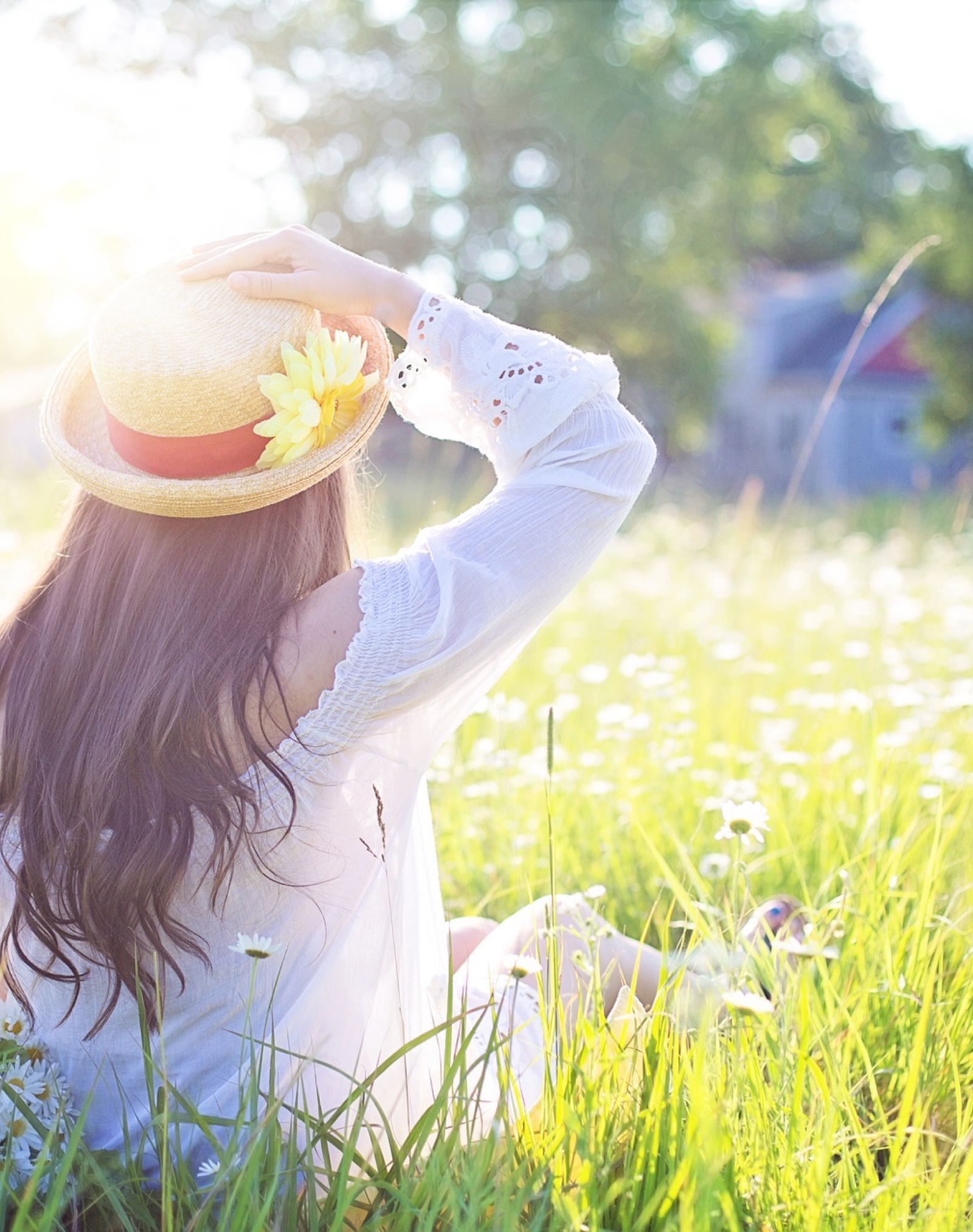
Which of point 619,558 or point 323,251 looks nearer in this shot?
point 323,251

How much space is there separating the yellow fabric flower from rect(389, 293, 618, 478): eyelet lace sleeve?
0.09m

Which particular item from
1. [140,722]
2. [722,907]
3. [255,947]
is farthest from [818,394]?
[255,947]

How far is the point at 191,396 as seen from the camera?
142 centimetres

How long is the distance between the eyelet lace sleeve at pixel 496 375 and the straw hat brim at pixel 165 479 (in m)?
0.06

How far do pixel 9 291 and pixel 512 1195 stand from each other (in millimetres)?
33005

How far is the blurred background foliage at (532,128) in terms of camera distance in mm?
18766

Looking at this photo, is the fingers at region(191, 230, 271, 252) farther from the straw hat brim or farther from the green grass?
the green grass

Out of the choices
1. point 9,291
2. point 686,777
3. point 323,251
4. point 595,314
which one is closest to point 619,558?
point 686,777

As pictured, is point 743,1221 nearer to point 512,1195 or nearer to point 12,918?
point 512,1195

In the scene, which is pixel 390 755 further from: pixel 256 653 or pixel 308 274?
pixel 308 274

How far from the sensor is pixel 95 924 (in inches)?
57.3

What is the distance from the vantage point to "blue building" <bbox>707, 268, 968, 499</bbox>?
2461cm

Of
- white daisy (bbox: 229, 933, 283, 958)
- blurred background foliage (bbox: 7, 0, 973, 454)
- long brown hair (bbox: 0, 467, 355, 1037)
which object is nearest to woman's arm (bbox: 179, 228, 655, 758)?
long brown hair (bbox: 0, 467, 355, 1037)

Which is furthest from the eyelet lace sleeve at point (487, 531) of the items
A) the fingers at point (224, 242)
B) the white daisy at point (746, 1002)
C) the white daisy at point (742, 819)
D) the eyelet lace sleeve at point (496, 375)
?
the white daisy at point (746, 1002)
